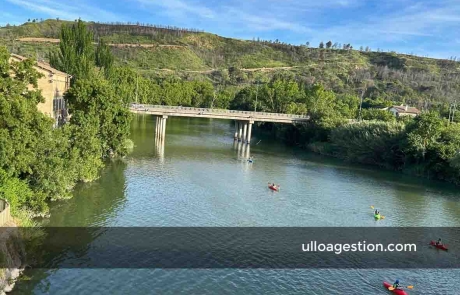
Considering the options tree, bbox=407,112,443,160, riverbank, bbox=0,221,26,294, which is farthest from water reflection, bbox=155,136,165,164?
tree, bbox=407,112,443,160

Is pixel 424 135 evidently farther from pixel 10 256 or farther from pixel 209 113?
pixel 10 256

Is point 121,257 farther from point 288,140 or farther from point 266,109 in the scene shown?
point 266,109

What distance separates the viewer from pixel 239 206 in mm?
43688

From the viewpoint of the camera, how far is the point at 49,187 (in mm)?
36031

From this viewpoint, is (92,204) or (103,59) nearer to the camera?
(92,204)

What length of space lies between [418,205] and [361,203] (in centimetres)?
672

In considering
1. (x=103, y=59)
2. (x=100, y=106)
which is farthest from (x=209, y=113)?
(x=100, y=106)

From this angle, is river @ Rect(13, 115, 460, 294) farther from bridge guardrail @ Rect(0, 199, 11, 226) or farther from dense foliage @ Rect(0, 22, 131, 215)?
bridge guardrail @ Rect(0, 199, 11, 226)

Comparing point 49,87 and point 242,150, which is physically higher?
point 49,87

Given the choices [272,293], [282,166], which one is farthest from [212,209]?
[282,166]

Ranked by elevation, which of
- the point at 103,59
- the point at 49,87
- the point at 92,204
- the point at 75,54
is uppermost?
the point at 103,59

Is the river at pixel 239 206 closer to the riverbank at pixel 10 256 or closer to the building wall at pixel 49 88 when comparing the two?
the riverbank at pixel 10 256

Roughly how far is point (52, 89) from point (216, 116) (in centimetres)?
4022

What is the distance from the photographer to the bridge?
86.7 metres
